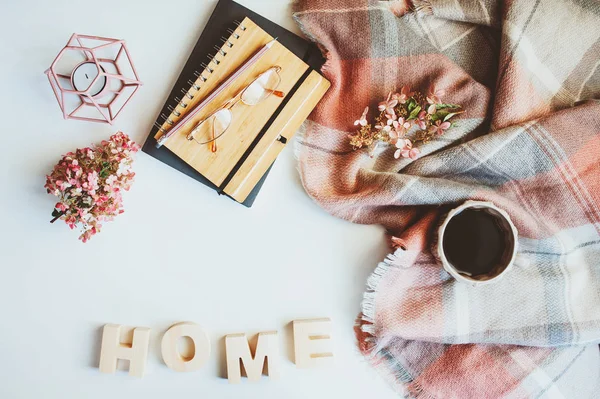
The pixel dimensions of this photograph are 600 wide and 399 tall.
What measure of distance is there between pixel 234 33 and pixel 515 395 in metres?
0.81

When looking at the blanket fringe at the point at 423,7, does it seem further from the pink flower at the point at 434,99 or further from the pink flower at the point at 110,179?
the pink flower at the point at 110,179

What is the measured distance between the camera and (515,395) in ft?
3.09

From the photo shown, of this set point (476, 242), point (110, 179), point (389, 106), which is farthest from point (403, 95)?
point (110, 179)

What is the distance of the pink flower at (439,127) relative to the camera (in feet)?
3.03

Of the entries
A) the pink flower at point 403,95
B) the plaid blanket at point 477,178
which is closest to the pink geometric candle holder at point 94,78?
the plaid blanket at point 477,178

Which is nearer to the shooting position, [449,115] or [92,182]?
[92,182]

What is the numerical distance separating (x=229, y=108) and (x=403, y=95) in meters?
0.30

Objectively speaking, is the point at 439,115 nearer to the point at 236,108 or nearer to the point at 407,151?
the point at 407,151

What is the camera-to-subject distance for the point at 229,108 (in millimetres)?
902

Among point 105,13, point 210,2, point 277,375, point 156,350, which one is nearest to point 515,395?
point 277,375

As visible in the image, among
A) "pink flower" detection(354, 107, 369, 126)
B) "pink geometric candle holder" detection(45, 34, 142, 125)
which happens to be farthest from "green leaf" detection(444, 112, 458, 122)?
"pink geometric candle holder" detection(45, 34, 142, 125)

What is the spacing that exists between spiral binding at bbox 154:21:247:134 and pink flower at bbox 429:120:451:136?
37 centimetres

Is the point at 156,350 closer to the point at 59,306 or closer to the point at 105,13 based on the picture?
the point at 59,306

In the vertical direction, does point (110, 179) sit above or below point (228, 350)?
above
